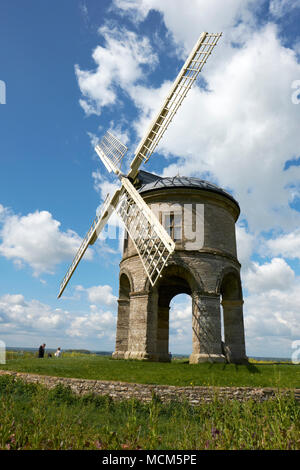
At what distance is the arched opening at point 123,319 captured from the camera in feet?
61.2

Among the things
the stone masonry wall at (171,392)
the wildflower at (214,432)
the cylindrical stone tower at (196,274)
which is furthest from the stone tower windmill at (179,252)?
the wildflower at (214,432)

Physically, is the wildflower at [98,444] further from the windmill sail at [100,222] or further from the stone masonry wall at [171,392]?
the windmill sail at [100,222]

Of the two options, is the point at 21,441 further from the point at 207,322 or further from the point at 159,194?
the point at 159,194

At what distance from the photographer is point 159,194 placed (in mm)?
18125

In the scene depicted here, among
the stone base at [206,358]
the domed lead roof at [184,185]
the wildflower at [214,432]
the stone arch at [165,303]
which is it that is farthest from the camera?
the stone arch at [165,303]

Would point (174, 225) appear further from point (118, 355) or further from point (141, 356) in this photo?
point (118, 355)

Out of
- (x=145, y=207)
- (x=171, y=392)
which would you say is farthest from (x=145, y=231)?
(x=171, y=392)

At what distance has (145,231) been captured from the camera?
16672 mm

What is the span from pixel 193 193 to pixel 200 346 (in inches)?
334

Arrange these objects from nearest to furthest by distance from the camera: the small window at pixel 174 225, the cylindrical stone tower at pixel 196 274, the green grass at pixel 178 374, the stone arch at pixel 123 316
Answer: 1. the green grass at pixel 178 374
2. the cylindrical stone tower at pixel 196 274
3. the small window at pixel 174 225
4. the stone arch at pixel 123 316

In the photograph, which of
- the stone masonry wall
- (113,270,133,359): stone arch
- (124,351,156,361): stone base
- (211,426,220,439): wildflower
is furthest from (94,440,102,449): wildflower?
(113,270,133,359): stone arch

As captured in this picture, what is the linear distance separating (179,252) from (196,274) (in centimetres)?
154

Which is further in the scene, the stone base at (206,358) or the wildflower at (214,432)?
the stone base at (206,358)

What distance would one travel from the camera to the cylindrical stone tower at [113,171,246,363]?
15.7 metres
